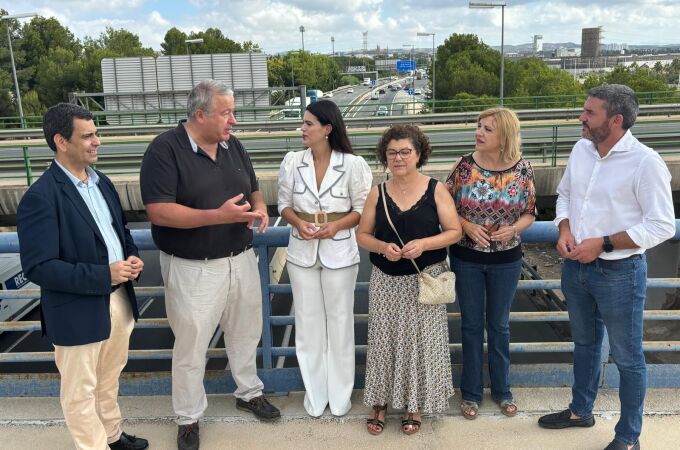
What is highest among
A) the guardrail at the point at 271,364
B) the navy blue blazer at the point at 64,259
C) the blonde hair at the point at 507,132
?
the blonde hair at the point at 507,132

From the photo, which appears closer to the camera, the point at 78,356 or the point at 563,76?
the point at 78,356

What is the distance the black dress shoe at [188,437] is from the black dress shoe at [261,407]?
35 centimetres

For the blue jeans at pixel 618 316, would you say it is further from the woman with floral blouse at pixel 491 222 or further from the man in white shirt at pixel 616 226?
the woman with floral blouse at pixel 491 222

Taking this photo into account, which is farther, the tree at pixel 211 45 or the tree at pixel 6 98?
the tree at pixel 211 45

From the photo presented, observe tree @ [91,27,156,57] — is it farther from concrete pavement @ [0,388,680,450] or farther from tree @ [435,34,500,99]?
concrete pavement @ [0,388,680,450]

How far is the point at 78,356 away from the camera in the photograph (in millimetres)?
2564

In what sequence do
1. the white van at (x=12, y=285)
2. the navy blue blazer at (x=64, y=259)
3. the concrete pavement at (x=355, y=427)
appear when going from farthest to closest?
the white van at (x=12, y=285), the concrete pavement at (x=355, y=427), the navy blue blazer at (x=64, y=259)

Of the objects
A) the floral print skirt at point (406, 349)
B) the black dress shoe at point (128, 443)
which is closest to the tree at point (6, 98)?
the black dress shoe at point (128, 443)

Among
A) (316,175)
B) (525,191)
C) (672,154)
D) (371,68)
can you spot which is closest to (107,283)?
(316,175)

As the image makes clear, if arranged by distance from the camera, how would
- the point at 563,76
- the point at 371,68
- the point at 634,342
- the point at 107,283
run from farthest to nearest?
the point at 371,68, the point at 563,76, the point at 634,342, the point at 107,283

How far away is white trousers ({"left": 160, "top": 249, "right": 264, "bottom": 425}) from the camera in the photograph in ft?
9.60

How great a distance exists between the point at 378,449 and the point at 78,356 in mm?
1625

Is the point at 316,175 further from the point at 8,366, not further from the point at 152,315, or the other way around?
the point at 152,315

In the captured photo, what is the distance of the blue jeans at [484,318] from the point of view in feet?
10.0
